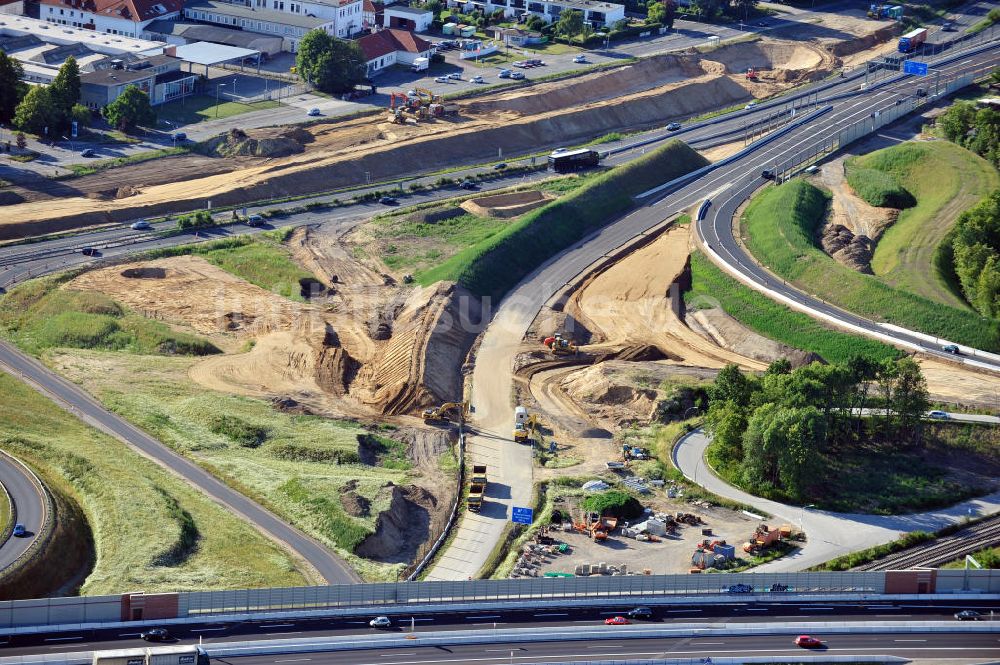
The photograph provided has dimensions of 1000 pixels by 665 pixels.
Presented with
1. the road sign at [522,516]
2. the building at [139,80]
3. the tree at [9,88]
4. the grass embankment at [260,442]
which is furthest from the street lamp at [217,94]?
the road sign at [522,516]

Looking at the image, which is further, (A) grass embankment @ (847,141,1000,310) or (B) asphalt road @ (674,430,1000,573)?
(A) grass embankment @ (847,141,1000,310)

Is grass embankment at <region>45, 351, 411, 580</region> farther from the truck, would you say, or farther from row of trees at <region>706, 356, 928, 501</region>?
the truck

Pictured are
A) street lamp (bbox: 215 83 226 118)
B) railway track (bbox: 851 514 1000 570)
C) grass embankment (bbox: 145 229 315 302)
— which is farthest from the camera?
street lamp (bbox: 215 83 226 118)

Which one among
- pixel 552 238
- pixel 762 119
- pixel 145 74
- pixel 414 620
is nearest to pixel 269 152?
pixel 145 74

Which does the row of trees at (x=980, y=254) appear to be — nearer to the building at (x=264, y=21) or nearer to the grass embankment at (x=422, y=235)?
the grass embankment at (x=422, y=235)

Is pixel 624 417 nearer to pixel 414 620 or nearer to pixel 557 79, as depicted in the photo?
pixel 414 620

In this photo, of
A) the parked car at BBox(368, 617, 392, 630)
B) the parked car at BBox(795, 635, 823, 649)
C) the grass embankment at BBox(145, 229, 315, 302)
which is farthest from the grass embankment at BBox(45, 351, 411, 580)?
the parked car at BBox(795, 635, 823, 649)

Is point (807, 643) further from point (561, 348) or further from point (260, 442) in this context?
point (561, 348)
